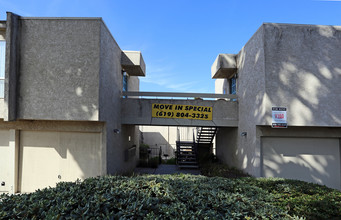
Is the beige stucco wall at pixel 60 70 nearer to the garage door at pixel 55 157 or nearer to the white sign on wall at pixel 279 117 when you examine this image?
the garage door at pixel 55 157

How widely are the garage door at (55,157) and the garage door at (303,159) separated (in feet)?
20.9

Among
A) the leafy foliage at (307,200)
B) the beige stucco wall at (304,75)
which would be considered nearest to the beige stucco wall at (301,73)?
the beige stucco wall at (304,75)

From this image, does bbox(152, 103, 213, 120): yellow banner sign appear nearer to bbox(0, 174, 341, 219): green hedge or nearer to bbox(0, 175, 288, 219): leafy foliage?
bbox(0, 174, 341, 219): green hedge

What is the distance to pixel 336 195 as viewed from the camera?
163 inches

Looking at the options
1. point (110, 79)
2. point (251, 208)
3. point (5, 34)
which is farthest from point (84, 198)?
point (5, 34)

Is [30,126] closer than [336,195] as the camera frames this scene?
No

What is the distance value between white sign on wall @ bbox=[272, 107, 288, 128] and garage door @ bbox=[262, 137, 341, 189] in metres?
0.82

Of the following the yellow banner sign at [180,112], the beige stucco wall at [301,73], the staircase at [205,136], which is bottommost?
the staircase at [205,136]

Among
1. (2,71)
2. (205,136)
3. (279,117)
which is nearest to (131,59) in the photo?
(2,71)

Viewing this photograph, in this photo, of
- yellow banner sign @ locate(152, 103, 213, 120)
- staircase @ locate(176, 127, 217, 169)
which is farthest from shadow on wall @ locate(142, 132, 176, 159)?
yellow banner sign @ locate(152, 103, 213, 120)

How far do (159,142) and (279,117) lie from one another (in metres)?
11.1

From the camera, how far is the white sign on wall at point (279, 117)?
6664 mm

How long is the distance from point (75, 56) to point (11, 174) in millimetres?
5000

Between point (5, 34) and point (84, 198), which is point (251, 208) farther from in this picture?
point (5, 34)
